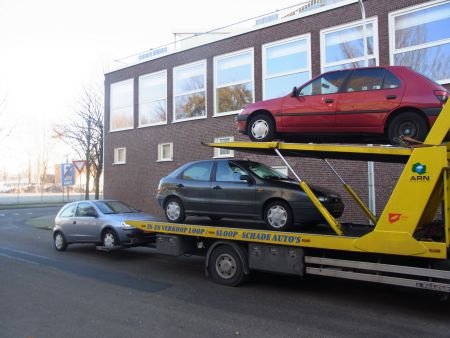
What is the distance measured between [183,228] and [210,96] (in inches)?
435

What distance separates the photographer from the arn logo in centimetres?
587

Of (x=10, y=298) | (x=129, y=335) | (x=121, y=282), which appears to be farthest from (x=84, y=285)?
(x=129, y=335)

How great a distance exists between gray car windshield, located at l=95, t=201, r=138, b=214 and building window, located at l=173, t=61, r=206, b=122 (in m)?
7.60

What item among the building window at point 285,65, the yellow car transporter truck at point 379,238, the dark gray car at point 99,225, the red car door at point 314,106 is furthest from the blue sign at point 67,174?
the red car door at point 314,106

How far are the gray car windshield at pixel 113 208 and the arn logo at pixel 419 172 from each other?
781cm

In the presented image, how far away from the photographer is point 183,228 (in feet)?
27.5

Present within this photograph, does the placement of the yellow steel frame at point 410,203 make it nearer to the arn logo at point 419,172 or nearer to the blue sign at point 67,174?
the arn logo at point 419,172

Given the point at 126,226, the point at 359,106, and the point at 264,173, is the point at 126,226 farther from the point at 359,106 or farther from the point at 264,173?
the point at 359,106

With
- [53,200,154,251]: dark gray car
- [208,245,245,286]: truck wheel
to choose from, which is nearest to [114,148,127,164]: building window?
[53,200,154,251]: dark gray car

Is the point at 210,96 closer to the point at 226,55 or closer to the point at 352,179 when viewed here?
the point at 226,55

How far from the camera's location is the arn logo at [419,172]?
5.87m

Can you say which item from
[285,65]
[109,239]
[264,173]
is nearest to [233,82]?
[285,65]

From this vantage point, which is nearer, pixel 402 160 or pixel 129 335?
pixel 129 335

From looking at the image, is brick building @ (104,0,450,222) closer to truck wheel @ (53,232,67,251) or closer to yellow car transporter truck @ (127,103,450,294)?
yellow car transporter truck @ (127,103,450,294)
